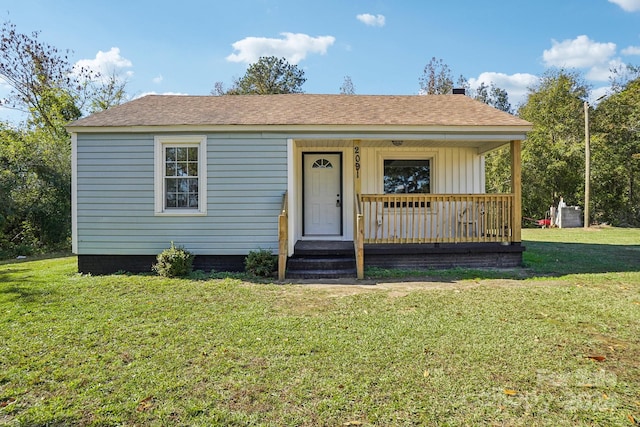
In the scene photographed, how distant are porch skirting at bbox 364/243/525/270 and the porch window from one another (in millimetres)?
2064

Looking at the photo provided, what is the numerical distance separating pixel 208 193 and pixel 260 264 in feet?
5.94

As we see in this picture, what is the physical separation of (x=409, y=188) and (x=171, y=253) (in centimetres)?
573

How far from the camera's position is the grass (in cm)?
238

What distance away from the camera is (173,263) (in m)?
6.79

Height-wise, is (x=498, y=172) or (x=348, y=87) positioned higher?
(x=348, y=87)

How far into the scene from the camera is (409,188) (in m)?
9.32

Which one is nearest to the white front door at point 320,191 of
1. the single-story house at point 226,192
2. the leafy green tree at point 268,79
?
the single-story house at point 226,192

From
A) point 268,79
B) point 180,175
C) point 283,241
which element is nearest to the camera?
point 283,241

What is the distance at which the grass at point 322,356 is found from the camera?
7.81ft

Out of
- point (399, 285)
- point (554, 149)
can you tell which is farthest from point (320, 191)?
point (554, 149)

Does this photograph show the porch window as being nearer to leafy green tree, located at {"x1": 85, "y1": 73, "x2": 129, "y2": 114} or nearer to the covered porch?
the covered porch

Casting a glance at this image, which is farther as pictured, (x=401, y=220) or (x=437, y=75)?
(x=437, y=75)

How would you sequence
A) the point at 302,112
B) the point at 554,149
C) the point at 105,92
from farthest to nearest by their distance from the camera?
the point at 105,92, the point at 554,149, the point at 302,112

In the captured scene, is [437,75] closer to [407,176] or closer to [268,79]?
[268,79]
